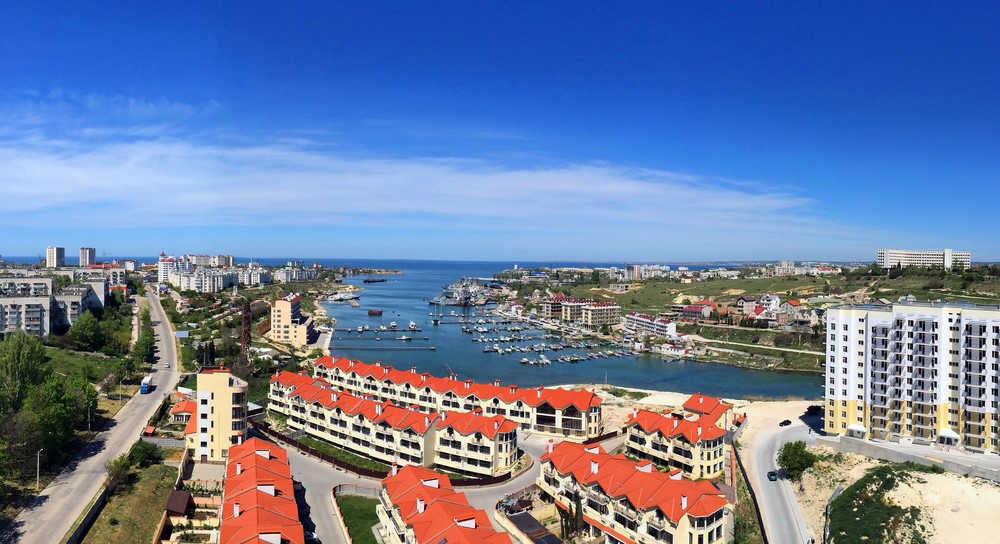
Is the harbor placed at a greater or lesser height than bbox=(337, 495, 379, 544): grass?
lesser

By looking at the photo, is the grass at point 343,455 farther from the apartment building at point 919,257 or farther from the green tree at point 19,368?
the apartment building at point 919,257

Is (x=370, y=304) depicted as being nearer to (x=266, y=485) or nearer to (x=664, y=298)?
(x=664, y=298)

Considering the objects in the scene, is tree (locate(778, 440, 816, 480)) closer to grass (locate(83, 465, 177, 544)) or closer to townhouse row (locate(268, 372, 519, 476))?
townhouse row (locate(268, 372, 519, 476))

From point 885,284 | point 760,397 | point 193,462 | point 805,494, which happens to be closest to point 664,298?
point 885,284

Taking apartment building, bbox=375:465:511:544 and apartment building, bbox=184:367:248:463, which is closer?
apartment building, bbox=375:465:511:544

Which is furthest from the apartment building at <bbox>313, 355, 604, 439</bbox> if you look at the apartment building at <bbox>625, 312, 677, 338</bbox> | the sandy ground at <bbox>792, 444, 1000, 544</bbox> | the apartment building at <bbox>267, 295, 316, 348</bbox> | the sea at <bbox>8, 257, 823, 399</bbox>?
the apartment building at <bbox>625, 312, 677, 338</bbox>

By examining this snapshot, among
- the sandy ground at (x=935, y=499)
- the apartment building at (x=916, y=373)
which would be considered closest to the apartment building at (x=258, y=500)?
the sandy ground at (x=935, y=499)

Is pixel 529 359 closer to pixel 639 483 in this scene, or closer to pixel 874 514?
pixel 639 483
